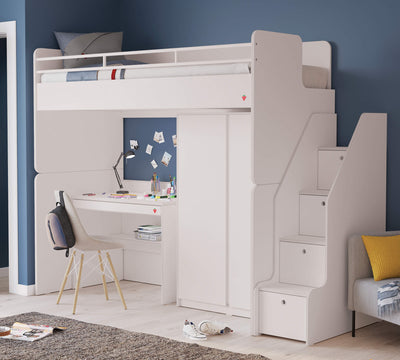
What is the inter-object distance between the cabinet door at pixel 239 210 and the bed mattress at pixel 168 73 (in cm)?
43

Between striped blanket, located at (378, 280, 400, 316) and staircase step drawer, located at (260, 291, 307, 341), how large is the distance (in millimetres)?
420

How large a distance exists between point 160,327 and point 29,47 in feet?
7.49

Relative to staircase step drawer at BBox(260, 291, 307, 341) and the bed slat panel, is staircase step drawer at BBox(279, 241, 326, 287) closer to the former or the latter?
staircase step drawer at BBox(260, 291, 307, 341)

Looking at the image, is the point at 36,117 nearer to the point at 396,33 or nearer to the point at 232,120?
the point at 232,120

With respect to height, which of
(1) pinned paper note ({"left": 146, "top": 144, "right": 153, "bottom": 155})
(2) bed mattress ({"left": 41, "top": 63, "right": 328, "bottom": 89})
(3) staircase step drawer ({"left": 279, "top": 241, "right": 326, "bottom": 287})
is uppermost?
(2) bed mattress ({"left": 41, "top": 63, "right": 328, "bottom": 89})

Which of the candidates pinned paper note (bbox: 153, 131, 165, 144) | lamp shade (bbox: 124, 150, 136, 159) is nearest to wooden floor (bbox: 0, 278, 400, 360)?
lamp shade (bbox: 124, 150, 136, 159)

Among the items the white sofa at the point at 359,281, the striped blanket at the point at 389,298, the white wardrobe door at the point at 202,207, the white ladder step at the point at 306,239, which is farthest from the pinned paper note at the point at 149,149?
the striped blanket at the point at 389,298

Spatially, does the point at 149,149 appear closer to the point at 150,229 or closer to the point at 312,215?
the point at 150,229

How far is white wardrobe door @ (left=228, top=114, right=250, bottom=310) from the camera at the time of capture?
4.87 metres

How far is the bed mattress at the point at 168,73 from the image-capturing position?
4543 millimetres

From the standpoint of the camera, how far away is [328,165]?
4773 millimetres

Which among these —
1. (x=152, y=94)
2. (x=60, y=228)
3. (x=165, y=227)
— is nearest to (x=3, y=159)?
(x=60, y=228)

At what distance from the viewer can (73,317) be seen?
4.90m

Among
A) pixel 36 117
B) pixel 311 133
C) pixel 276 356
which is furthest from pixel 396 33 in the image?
pixel 36 117
